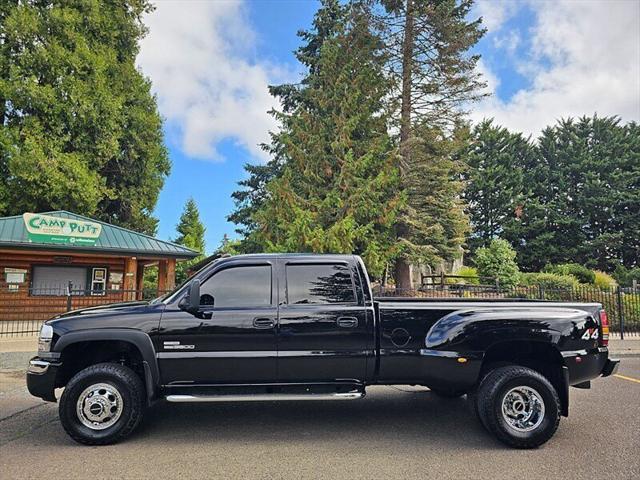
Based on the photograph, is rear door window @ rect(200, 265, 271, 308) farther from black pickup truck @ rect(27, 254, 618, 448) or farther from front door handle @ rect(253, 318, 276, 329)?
front door handle @ rect(253, 318, 276, 329)

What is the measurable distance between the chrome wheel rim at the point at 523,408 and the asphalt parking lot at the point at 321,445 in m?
0.25

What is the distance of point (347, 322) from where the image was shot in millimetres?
4766

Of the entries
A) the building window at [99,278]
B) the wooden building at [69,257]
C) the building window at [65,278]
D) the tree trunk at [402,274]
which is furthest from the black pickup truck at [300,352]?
the tree trunk at [402,274]

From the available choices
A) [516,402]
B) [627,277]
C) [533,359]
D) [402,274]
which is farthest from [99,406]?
[627,277]

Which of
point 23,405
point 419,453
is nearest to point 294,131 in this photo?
point 23,405

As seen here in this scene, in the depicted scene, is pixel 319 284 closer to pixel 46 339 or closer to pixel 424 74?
pixel 46 339

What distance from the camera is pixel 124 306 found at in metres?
4.96

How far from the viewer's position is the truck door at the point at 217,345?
182 inches

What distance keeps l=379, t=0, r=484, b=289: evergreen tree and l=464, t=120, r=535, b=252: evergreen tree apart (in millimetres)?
21258

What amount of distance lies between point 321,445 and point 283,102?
2703 centimetres

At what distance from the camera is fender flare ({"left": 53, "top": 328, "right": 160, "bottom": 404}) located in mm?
4594

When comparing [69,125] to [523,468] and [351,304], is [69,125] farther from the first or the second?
[523,468]

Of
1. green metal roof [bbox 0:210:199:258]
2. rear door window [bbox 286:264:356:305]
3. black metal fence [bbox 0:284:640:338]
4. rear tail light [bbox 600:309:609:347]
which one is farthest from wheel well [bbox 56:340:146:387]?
green metal roof [bbox 0:210:199:258]

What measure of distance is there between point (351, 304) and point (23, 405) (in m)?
4.85
